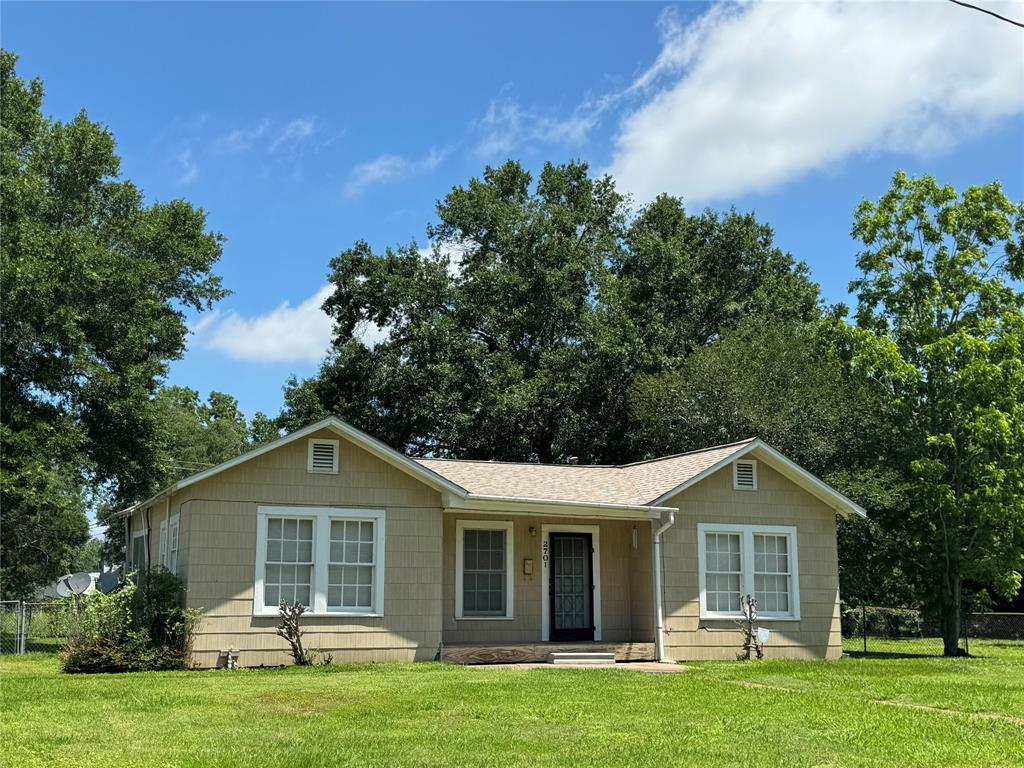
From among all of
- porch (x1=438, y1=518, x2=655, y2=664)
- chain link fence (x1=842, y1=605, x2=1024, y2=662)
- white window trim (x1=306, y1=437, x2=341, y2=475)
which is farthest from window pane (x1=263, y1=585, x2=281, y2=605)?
chain link fence (x1=842, y1=605, x2=1024, y2=662)

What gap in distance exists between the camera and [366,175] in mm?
21500

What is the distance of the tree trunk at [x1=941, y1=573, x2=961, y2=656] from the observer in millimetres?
21719

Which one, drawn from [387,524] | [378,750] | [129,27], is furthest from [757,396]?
[378,750]

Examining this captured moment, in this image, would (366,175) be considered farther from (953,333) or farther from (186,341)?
(953,333)

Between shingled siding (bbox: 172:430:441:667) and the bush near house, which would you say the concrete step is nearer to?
shingled siding (bbox: 172:430:441:667)

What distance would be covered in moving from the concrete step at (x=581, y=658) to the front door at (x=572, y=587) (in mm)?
1191

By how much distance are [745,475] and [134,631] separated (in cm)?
1078

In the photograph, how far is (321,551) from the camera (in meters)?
16.6

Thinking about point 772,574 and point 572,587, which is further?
point 772,574

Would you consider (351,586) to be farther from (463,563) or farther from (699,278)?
(699,278)

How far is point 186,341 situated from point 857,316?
18.0 m

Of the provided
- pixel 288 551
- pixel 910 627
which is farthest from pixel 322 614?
pixel 910 627

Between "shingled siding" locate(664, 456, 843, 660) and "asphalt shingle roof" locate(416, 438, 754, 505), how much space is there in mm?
575

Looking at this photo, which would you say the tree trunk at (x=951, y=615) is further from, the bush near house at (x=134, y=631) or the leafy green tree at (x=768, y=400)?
the bush near house at (x=134, y=631)
